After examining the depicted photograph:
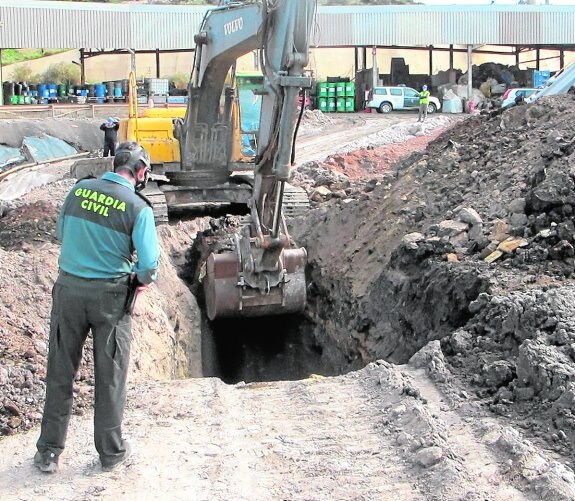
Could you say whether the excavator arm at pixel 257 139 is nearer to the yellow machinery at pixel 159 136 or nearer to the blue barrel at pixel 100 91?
the yellow machinery at pixel 159 136

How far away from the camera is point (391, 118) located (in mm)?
31234

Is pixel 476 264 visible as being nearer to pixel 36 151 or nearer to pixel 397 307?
pixel 397 307

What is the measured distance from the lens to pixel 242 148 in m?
12.6

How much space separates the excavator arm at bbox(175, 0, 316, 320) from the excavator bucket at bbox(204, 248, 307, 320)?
0.5 inches

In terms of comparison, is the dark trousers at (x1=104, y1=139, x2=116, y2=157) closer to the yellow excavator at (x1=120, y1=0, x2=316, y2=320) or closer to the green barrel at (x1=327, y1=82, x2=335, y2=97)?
the yellow excavator at (x1=120, y1=0, x2=316, y2=320)

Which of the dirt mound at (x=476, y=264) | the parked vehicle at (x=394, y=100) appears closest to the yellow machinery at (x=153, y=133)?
the dirt mound at (x=476, y=264)

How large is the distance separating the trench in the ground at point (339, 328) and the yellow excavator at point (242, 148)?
898mm

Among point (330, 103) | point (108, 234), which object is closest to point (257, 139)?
point (108, 234)

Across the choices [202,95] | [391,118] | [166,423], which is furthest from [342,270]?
[391,118]

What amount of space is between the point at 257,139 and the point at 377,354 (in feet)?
9.48

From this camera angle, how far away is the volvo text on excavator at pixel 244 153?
8.55m

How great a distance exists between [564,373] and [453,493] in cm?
157

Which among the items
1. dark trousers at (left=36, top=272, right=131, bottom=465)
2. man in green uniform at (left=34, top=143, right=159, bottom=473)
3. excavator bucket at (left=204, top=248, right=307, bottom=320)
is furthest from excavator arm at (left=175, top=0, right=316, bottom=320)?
dark trousers at (left=36, top=272, right=131, bottom=465)

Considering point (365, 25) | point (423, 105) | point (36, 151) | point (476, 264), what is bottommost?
point (476, 264)
